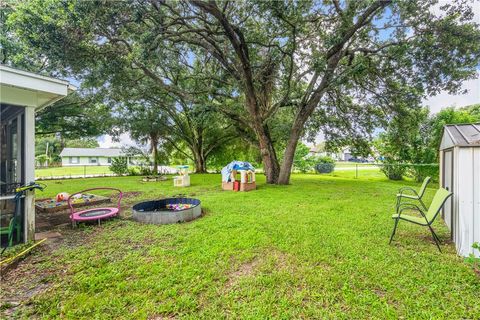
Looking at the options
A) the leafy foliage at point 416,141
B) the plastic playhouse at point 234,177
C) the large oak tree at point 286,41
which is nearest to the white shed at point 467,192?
the large oak tree at point 286,41

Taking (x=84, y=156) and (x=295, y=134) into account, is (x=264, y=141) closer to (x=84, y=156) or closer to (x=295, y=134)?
(x=295, y=134)

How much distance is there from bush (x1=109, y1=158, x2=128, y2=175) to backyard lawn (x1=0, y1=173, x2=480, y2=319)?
13118 mm

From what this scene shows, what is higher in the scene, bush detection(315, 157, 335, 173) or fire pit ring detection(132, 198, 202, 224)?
bush detection(315, 157, 335, 173)

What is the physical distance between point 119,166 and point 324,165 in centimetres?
1598

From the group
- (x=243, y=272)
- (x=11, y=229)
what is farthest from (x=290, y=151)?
(x=11, y=229)

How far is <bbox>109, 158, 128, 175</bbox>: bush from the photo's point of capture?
16.1m

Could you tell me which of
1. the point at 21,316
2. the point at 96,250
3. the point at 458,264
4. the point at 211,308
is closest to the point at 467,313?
the point at 458,264

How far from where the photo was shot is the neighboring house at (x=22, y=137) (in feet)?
10.6

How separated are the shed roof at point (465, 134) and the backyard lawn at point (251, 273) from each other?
63.6 inches

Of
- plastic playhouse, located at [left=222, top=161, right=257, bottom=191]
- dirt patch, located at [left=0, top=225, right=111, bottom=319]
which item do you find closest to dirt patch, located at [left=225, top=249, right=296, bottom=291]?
dirt patch, located at [left=0, top=225, right=111, bottom=319]

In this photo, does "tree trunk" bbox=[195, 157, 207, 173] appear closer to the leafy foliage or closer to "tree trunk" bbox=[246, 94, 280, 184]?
"tree trunk" bbox=[246, 94, 280, 184]

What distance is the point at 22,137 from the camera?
3.51 m

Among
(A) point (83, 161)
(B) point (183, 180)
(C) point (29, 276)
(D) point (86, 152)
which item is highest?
(D) point (86, 152)

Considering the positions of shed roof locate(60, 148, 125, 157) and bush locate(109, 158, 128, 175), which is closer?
bush locate(109, 158, 128, 175)
